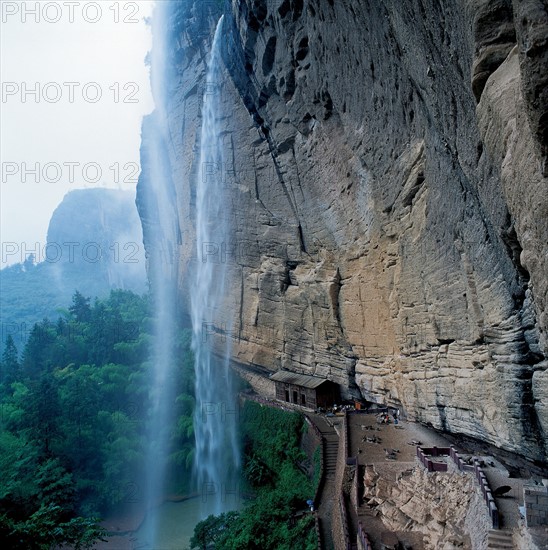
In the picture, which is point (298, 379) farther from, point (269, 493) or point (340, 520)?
point (340, 520)

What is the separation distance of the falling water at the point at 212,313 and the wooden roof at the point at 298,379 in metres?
3.65

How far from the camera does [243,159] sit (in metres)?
22.7

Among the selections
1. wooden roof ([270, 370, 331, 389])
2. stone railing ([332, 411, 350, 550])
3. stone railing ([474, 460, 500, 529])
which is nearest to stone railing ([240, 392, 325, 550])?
stone railing ([332, 411, 350, 550])

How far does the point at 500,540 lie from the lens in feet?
23.3

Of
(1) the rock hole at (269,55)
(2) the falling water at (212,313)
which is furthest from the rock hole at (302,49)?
(2) the falling water at (212,313)

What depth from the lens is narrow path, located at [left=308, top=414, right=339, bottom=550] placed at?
470 inches

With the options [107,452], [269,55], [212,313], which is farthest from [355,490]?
[212,313]

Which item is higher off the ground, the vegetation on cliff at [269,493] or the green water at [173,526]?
the vegetation on cliff at [269,493]

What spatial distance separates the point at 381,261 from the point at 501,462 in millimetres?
6226

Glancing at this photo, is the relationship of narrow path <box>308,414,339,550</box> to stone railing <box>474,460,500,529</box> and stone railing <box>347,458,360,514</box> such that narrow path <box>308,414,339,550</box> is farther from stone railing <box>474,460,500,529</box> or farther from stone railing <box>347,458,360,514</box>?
stone railing <box>474,460,500,529</box>

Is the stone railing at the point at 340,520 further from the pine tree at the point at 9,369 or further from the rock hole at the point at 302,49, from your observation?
the pine tree at the point at 9,369

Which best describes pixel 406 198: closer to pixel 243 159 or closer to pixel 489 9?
pixel 489 9

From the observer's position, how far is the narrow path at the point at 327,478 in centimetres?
1194

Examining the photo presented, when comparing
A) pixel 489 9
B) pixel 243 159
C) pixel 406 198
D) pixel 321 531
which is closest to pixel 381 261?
pixel 406 198
